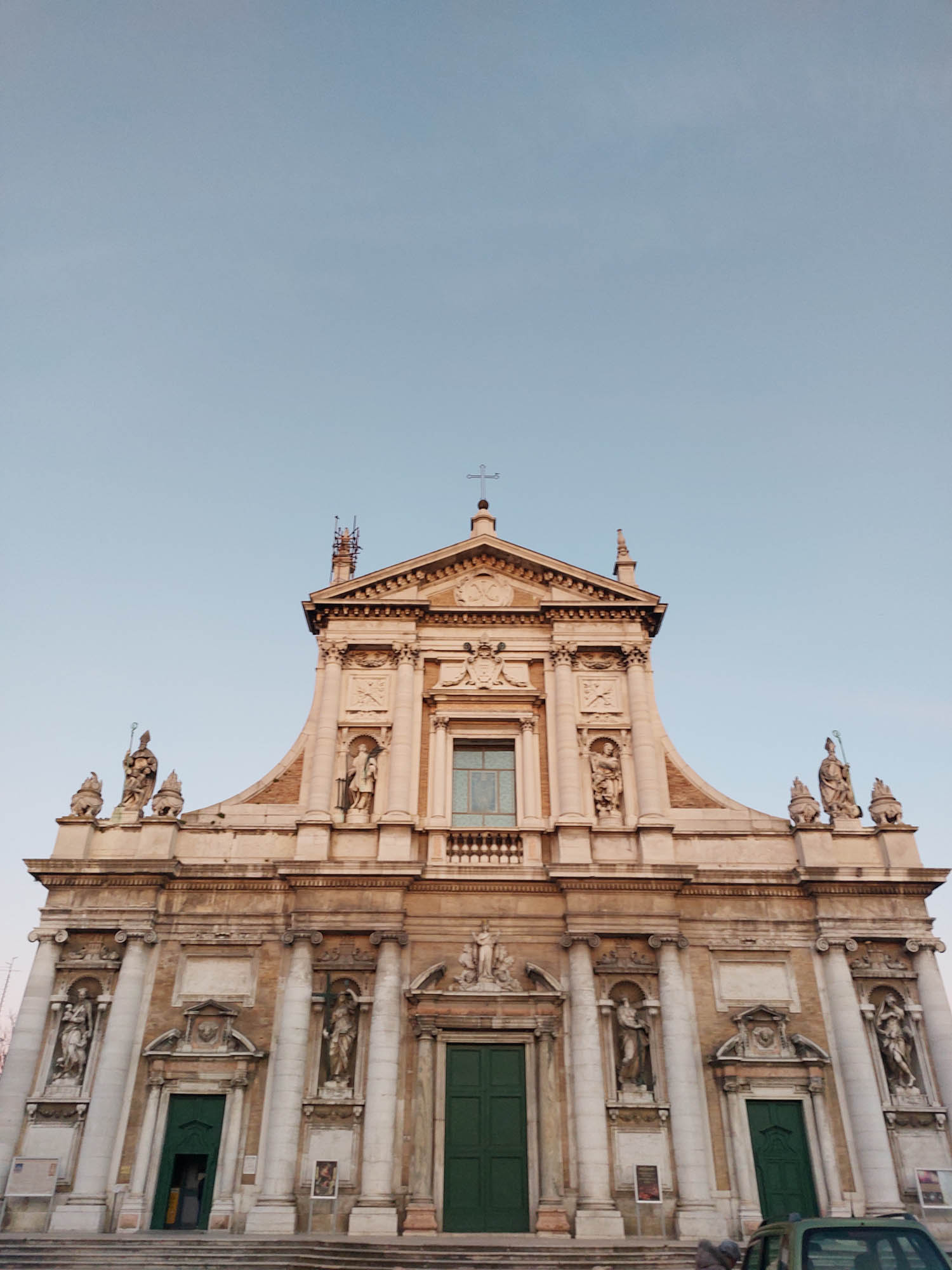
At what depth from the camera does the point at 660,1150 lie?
55.6 feet

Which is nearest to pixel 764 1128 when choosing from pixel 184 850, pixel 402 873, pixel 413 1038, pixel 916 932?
pixel 916 932

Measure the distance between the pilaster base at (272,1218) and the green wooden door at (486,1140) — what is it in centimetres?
256

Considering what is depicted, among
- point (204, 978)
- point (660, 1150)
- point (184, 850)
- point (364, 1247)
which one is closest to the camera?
point (364, 1247)

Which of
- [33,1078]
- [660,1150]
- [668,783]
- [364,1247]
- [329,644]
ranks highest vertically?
[329,644]

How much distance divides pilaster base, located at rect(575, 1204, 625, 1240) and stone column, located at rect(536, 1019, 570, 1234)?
0.32 meters

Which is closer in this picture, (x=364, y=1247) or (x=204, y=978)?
(x=364, y=1247)

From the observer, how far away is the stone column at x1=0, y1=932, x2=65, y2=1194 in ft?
55.2

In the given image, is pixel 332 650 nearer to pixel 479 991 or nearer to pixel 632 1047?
pixel 479 991

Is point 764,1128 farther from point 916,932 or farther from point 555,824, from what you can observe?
point 555,824

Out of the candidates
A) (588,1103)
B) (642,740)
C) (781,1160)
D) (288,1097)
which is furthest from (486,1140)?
(642,740)

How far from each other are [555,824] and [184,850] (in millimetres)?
7376

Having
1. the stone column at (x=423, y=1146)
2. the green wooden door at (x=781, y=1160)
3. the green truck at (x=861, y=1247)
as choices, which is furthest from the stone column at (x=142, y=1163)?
the green truck at (x=861, y=1247)

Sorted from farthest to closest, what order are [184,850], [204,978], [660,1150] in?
[184,850] → [204,978] → [660,1150]

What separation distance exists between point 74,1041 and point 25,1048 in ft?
2.70
